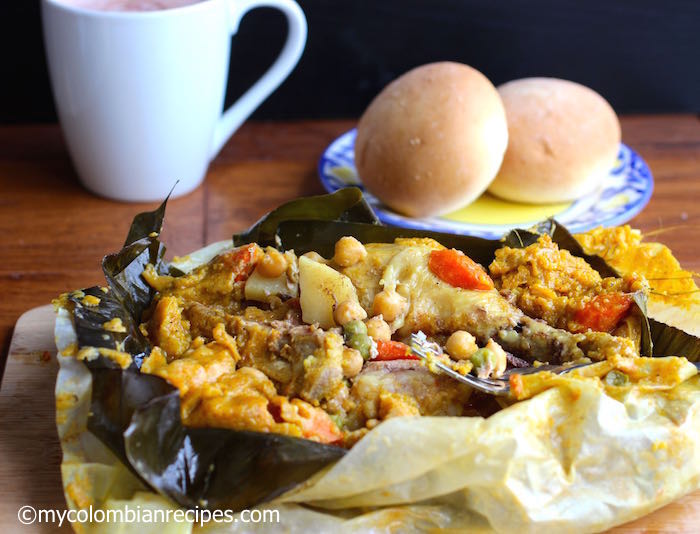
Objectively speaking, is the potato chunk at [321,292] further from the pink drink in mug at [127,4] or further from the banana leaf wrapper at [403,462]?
the pink drink in mug at [127,4]

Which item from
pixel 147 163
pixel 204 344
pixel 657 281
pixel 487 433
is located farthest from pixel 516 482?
pixel 147 163

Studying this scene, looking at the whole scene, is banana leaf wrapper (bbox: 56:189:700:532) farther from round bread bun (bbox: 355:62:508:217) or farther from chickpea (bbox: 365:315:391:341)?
round bread bun (bbox: 355:62:508:217)

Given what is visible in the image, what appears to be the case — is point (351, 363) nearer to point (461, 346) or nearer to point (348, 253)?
point (461, 346)

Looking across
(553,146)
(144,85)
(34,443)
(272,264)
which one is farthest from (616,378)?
(144,85)

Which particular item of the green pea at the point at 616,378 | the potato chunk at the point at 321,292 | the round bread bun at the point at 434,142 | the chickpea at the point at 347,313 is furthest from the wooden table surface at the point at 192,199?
the green pea at the point at 616,378

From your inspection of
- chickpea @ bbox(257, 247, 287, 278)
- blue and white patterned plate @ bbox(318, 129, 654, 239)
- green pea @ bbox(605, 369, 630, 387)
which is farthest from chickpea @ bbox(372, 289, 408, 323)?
blue and white patterned plate @ bbox(318, 129, 654, 239)

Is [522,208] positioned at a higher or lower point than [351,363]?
lower
